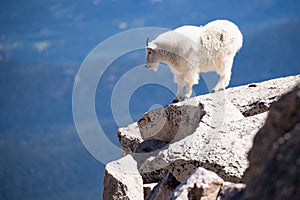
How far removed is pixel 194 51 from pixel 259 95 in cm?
131

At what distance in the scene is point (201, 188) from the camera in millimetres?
3176

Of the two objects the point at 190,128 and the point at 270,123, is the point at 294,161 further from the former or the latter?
the point at 190,128

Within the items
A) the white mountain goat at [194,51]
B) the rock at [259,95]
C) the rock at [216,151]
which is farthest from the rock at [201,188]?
the white mountain goat at [194,51]

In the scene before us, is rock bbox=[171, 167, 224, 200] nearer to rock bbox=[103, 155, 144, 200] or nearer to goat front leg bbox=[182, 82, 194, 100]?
rock bbox=[103, 155, 144, 200]

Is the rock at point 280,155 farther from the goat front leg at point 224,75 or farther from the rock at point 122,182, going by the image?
the goat front leg at point 224,75

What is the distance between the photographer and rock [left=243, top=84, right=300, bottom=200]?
6.98 ft

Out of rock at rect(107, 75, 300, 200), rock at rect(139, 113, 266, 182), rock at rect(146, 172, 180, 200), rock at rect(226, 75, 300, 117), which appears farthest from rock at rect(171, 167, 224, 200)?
rock at rect(226, 75, 300, 117)

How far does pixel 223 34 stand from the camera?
7117 mm

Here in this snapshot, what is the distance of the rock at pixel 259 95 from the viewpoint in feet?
18.8

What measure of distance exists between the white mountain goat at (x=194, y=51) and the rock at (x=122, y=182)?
1.65 metres

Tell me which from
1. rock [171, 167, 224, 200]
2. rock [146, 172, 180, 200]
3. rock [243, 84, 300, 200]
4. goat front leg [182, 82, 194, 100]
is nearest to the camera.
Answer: rock [243, 84, 300, 200]

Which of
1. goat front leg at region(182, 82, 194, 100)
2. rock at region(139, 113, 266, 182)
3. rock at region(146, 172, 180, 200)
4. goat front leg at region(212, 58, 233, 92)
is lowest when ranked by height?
rock at region(146, 172, 180, 200)

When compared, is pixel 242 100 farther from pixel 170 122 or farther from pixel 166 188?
pixel 166 188

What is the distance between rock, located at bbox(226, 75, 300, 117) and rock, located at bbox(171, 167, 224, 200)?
250cm
